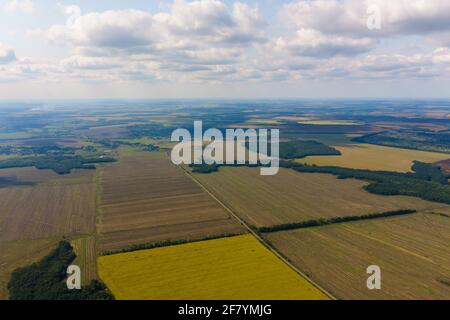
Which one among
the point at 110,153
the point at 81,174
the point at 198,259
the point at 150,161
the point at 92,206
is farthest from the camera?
the point at 110,153

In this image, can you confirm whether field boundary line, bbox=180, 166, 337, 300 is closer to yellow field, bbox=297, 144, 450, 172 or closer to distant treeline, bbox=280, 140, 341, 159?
yellow field, bbox=297, 144, 450, 172

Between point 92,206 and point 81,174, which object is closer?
point 92,206

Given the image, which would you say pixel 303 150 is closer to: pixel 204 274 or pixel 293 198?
pixel 293 198

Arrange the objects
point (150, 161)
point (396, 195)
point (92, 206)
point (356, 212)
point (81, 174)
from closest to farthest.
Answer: point (356, 212)
point (92, 206)
point (396, 195)
point (81, 174)
point (150, 161)

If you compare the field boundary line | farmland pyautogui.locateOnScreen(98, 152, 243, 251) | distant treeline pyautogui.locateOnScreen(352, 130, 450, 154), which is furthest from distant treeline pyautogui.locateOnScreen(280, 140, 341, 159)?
the field boundary line

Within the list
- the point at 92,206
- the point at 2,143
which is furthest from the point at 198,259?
the point at 2,143

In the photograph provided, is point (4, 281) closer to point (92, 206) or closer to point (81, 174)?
point (92, 206)

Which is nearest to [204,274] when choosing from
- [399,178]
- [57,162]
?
[399,178]
